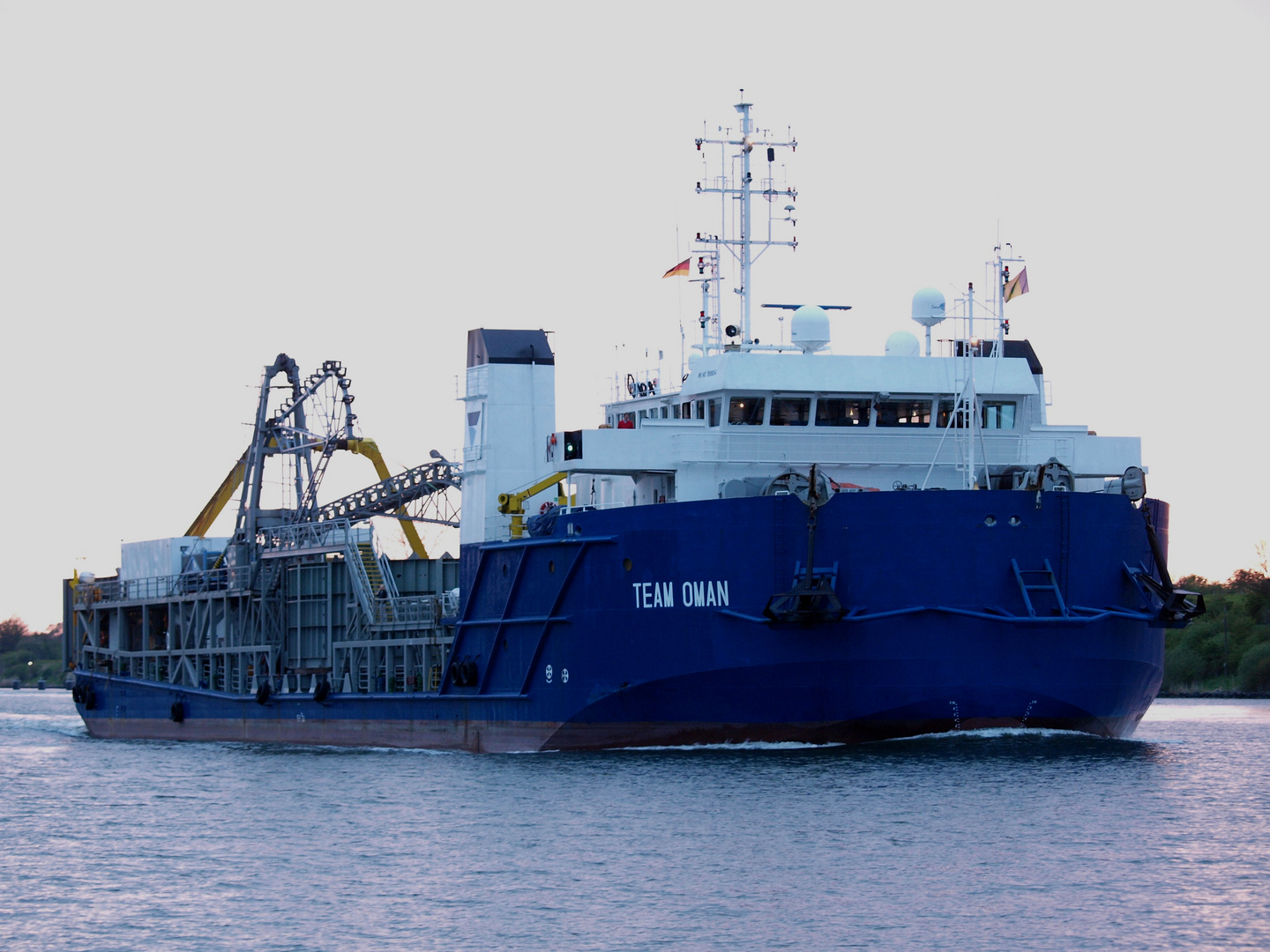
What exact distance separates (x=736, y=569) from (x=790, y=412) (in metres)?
5.01

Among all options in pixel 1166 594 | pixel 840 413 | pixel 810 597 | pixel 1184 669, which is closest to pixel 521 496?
pixel 840 413

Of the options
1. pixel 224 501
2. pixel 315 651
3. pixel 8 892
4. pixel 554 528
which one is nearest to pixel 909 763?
pixel 554 528

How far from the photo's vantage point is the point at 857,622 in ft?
88.3

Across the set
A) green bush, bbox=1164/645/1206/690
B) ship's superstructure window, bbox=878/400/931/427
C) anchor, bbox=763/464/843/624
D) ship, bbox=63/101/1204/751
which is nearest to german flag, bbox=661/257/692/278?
ship, bbox=63/101/1204/751

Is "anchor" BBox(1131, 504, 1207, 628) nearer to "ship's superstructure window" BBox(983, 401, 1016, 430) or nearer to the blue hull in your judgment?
the blue hull

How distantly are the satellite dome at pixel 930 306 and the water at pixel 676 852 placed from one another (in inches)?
316

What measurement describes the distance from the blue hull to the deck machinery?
5.86 m

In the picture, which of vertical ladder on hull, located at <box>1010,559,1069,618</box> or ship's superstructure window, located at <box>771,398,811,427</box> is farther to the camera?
ship's superstructure window, located at <box>771,398,811,427</box>

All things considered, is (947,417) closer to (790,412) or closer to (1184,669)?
(790,412)

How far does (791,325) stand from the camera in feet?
108

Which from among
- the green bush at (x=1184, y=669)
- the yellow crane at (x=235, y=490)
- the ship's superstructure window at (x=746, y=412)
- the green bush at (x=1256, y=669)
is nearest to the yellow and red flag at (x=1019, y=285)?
the ship's superstructure window at (x=746, y=412)

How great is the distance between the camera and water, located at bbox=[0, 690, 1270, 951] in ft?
57.9

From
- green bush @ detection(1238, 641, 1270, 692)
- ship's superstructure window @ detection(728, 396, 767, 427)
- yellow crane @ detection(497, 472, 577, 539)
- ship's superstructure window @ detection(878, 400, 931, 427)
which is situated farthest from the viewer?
green bush @ detection(1238, 641, 1270, 692)

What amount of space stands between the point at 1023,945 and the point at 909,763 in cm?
1001
